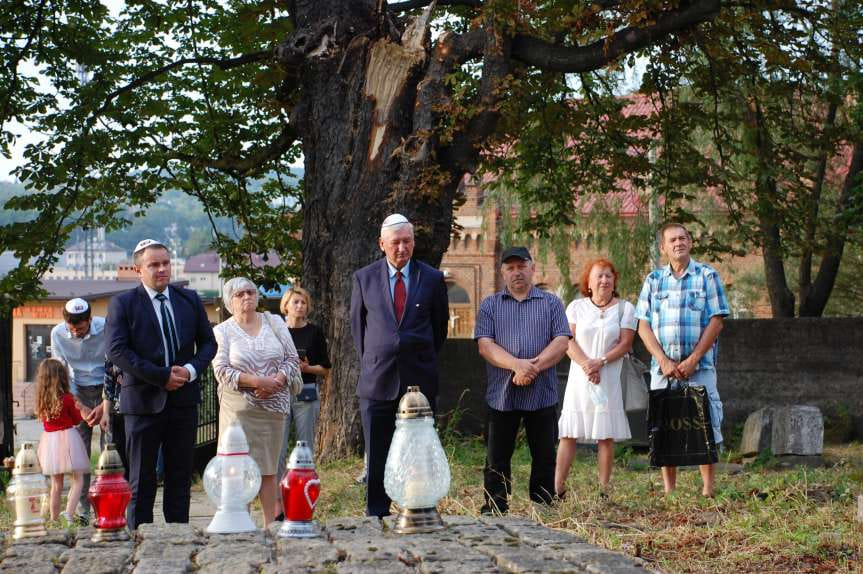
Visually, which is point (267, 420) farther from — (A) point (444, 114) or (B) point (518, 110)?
→ (B) point (518, 110)

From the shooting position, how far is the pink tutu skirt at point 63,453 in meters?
9.91

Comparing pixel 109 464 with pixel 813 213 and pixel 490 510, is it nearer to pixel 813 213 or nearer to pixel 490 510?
pixel 490 510

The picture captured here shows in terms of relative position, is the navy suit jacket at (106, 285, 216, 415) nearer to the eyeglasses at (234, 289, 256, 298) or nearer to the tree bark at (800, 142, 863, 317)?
the eyeglasses at (234, 289, 256, 298)

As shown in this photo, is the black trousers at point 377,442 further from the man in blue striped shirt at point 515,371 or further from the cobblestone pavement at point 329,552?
the cobblestone pavement at point 329,552

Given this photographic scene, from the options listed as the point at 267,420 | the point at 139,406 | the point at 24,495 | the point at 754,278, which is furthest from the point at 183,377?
the point at 754,278

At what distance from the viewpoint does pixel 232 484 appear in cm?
472

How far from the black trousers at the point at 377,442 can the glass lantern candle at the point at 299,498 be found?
2946 mm

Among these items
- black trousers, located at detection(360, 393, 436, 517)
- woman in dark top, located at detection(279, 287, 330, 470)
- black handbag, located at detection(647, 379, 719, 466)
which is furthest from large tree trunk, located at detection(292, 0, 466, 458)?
black trousers, located at detection(360, 393, 436, 517)

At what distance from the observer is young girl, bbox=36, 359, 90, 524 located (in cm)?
988

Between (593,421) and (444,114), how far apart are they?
396cm

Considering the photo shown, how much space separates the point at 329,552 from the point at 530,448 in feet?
14.8

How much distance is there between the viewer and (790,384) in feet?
53.0

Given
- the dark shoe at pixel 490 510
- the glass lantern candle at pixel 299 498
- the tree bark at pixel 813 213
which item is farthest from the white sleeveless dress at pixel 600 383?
the tree bark at pixel 813 213

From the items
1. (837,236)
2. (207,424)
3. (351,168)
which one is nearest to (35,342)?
(207,424)
